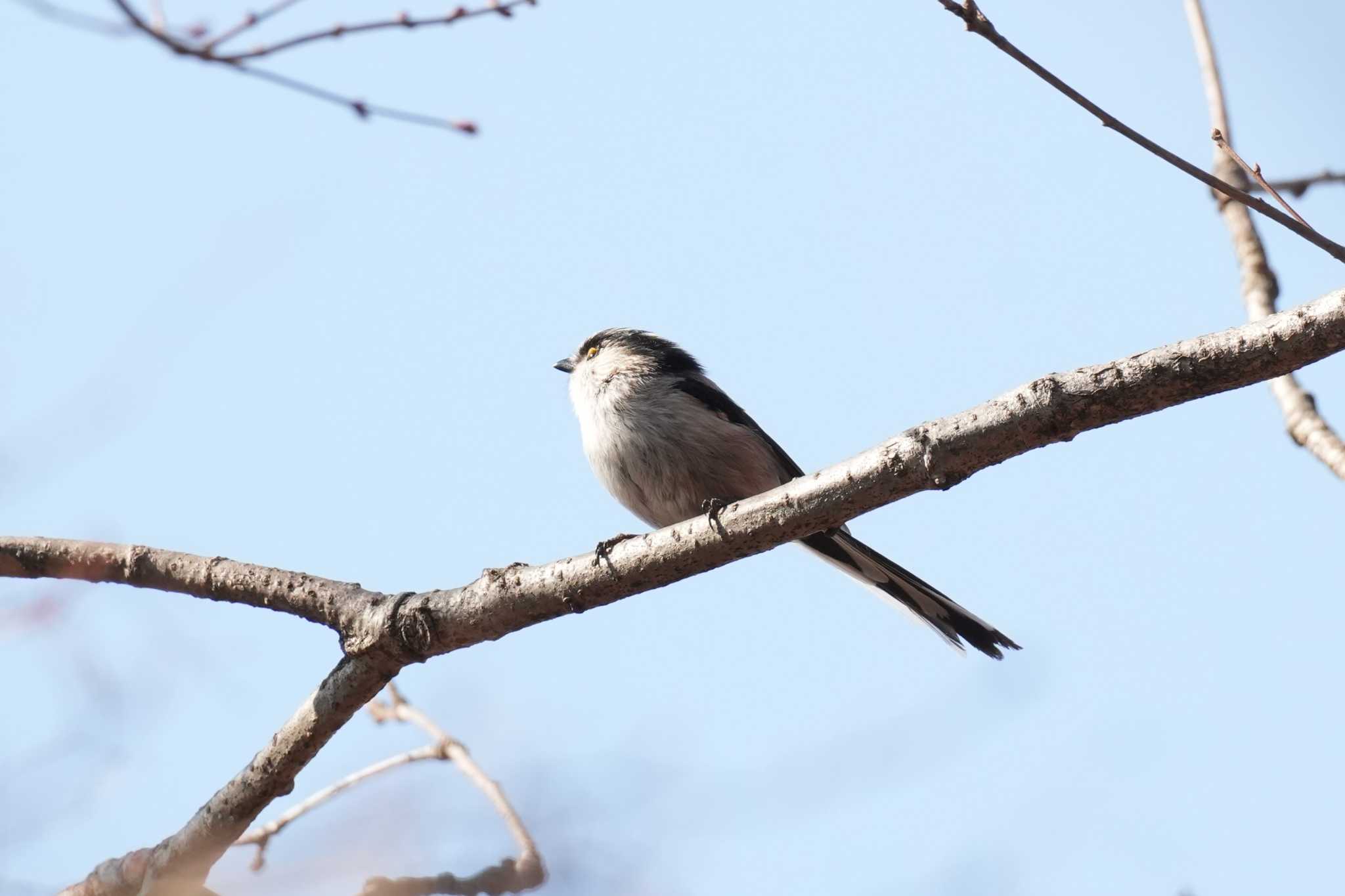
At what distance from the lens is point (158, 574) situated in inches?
150

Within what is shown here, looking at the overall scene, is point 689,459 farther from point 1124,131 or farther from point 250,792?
point 1124,131

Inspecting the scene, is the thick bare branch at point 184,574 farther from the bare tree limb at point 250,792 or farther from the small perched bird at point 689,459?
the small perched bird at point 689,459

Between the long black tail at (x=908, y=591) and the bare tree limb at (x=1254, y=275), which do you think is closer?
the bare tree limb at (x=1254, y=275)

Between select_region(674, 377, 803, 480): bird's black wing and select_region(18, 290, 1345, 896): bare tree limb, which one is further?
select_region(674, 377, 803, 480): bird's black wing

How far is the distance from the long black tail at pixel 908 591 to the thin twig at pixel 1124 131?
2.41 m

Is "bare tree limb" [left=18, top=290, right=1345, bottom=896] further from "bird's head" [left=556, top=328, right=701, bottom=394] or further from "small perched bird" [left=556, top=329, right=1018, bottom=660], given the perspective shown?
"bird's head" [left=556, top=328, right=701, bottom=394]

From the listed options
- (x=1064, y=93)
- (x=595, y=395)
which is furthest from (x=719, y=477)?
(x=1064, y=93)

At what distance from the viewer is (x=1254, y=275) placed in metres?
4.70

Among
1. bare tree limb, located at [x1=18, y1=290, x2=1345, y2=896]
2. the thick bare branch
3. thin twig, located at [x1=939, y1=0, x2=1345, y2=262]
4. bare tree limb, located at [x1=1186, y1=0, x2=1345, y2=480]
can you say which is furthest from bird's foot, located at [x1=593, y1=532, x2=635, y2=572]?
bare tree limb, located at [x1=1186, y1=0, x2=1345, y2=480]

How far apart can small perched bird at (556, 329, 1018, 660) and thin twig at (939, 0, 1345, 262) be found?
2.58m

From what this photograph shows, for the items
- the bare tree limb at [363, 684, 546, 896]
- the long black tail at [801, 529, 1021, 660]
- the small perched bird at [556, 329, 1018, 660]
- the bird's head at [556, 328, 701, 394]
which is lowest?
the bare tree limb at [363, 684, 546, 896]

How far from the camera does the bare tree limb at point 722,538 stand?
2.74 m

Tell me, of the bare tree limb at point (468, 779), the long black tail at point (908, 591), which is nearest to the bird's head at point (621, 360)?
the long black tail at point (908, 591)

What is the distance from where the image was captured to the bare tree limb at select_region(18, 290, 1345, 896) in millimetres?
2744
